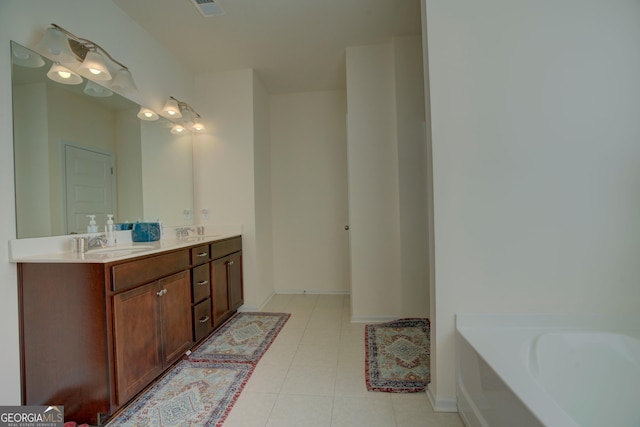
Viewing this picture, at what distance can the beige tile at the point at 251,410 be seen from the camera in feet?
4.75

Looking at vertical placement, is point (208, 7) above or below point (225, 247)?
above

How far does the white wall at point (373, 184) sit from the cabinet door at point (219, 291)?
122cm

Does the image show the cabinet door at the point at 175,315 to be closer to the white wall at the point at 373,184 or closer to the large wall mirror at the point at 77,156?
the large wall mirror at the point at 77,156

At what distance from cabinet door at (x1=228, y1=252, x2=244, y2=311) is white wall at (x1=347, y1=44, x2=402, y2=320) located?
1184 millimetres

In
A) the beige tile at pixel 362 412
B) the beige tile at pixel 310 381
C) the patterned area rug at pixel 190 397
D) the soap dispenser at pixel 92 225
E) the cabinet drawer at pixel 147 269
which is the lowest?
the beige tile at pixel 362 412

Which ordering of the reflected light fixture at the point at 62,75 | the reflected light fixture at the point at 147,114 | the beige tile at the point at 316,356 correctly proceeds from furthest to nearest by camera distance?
the reflected light fixture at the point at 147,114 → the beige tile at the point at 316,356 → the reflected light fixture at the point at 62,75

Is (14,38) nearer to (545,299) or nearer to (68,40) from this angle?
(68,40)

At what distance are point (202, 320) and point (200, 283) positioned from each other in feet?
0.97

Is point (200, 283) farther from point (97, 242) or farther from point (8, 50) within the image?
point (8, 50)

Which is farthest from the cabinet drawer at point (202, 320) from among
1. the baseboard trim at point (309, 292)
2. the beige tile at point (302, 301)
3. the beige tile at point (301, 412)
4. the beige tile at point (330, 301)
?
the baseboard trim at point (309, 292)

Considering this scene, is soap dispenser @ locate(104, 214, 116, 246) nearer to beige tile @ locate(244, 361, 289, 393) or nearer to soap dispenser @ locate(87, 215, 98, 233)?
soap dispenser @ locate(87, 215, 98, 233)

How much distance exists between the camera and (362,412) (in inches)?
59.4

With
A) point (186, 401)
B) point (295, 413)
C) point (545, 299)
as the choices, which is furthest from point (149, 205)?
point (545, 299)

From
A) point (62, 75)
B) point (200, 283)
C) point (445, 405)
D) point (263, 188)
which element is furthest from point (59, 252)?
point (445, 405)
